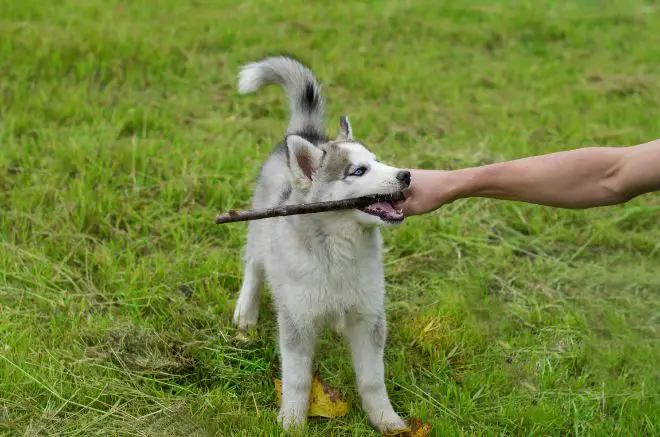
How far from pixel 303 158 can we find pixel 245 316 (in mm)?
1057

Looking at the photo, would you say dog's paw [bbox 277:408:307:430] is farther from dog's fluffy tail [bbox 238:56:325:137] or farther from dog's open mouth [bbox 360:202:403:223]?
dog's fluffy tail [bbox 238:56:325:137]

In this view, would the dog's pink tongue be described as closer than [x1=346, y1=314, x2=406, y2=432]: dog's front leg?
Yes

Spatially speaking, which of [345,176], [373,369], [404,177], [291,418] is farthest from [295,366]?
[404,177]

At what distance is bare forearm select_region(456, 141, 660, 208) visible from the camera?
3092mm

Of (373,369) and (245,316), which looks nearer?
(373,369)

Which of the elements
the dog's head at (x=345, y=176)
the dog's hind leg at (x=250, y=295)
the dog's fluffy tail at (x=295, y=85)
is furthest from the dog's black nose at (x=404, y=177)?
the dog's hind leg at (x=250, y=295)

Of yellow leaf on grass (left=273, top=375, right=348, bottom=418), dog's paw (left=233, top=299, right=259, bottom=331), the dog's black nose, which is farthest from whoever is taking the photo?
dog's paw (left=233, top=299, right=259, bottom=331)

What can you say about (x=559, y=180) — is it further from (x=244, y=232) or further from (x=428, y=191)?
(x=244, y=232)

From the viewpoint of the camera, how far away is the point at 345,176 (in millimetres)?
3377

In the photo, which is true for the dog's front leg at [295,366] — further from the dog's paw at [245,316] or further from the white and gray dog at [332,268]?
the dog's paw at [245,316]

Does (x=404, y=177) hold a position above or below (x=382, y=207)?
above

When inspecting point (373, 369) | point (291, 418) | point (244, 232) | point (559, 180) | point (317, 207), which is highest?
point (559, 180)

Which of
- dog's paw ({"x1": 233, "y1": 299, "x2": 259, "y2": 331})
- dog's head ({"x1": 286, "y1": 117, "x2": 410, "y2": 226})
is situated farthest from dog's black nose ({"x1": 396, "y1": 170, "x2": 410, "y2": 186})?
dog's paw ({"x1": 233, "y1": 299, "x2": 259, "y2": 331})

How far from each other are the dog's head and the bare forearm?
1.21ft
